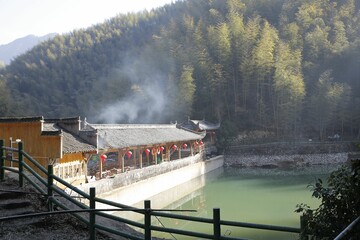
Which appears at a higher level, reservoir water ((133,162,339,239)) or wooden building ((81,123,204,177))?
wooden building ((81,123,204,177))

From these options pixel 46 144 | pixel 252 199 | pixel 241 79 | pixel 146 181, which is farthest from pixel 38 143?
pixel 241 79

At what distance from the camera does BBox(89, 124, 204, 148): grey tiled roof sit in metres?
17.7

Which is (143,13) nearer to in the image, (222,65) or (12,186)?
(222,65)

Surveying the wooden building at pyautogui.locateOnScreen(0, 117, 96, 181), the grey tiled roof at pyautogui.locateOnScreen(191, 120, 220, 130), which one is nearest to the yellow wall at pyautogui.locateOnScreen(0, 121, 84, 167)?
the wooden building at pyautogui.locateOnScreen(0, 117, 96, 181)

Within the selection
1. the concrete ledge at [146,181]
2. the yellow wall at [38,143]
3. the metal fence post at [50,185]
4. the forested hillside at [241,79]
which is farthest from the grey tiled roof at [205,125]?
the metal fence post at [50,185]

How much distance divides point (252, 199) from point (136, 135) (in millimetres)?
7606

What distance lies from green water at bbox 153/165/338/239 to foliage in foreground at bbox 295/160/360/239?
7934mm

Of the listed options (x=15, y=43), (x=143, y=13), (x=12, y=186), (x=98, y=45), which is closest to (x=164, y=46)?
(x=98, y=45)

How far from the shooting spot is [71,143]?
14.4 metres

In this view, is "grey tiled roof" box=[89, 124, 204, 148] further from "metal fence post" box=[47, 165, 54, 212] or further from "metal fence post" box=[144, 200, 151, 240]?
"metal fence post" box=[144, 200, 151, 240]

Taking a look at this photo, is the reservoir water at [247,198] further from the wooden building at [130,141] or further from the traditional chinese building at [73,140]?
the traditional chinese building at [73,140]

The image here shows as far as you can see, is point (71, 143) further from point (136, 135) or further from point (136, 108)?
point (136, 108)

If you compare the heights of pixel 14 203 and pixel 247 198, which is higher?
pixel 14 203

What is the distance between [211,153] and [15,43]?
17885 cm
